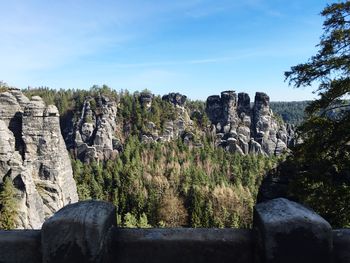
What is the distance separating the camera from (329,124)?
36.6 ft

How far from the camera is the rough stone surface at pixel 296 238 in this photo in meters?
2.38

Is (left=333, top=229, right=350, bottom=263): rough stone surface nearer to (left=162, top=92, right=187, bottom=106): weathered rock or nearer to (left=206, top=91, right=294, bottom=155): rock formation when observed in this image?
(left=206, top=91, right=294, bottom=155): rock formation

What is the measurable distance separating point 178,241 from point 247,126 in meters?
143

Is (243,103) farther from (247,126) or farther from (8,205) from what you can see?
(8,205)

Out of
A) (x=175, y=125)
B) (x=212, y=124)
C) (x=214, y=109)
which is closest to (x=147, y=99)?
(x=175, y=125)

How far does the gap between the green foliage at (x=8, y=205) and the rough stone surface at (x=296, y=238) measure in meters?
39.7

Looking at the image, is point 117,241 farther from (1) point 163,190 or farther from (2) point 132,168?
(2) point 132,168

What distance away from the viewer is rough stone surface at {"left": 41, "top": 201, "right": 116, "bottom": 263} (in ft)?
7.96

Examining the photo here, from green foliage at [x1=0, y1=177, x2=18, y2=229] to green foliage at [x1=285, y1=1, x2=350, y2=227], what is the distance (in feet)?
112

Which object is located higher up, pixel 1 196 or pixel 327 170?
pixel 327 170

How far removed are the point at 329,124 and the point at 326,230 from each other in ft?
31.2

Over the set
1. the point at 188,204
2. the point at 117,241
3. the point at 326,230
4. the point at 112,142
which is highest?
the point at 326,230

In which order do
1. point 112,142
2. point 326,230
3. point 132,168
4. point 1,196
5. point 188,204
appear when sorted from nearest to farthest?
point 326,230
point 1,196
point 188,204
point 132,168
point 112,142

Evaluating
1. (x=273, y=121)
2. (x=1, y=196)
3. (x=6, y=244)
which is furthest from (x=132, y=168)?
(x=6, y=244)
